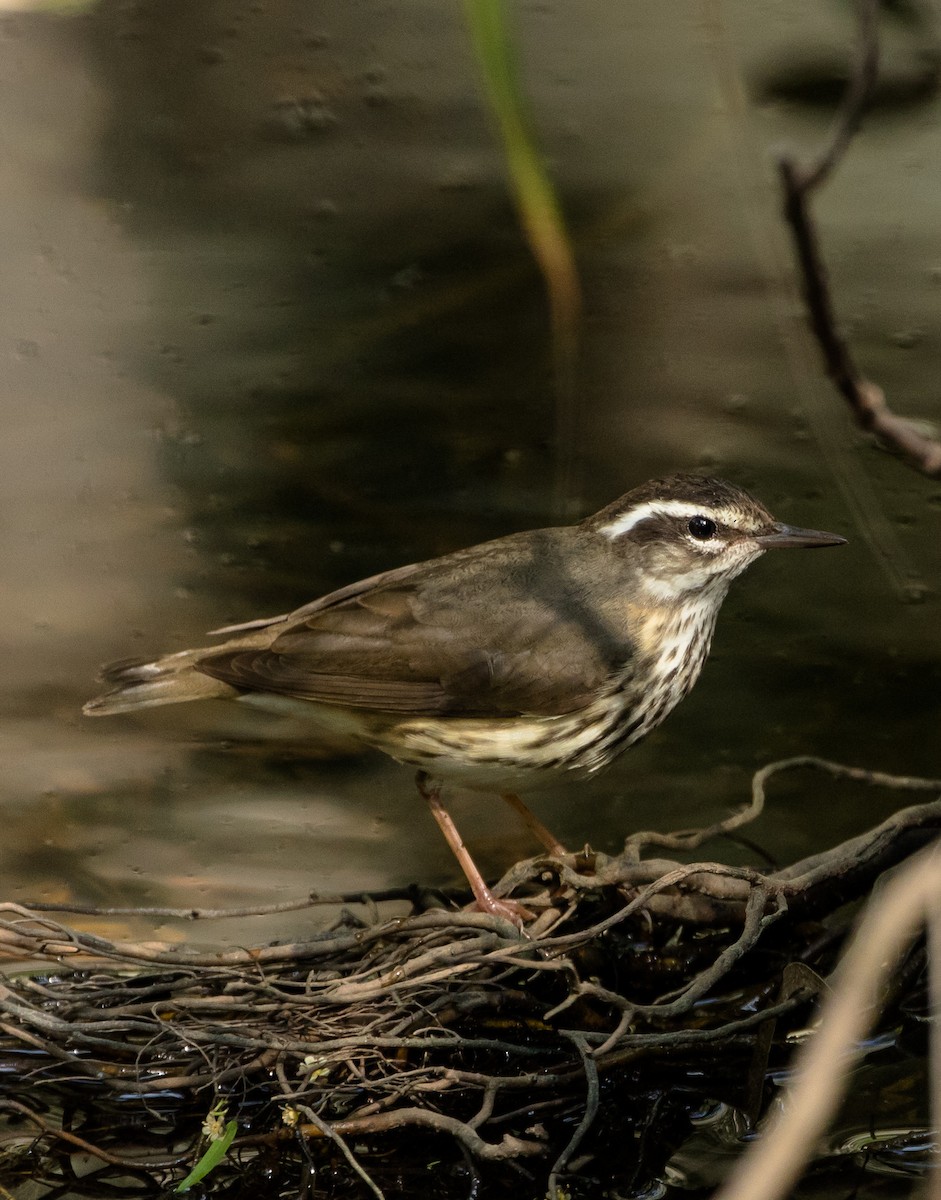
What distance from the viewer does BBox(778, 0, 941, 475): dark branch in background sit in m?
1.18

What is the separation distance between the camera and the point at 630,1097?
3.54 m

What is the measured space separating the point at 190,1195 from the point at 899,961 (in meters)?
1.85

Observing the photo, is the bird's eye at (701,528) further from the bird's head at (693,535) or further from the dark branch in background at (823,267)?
the dark branch in background at (823,267)

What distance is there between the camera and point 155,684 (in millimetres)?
3867

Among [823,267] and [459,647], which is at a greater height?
[823,267]

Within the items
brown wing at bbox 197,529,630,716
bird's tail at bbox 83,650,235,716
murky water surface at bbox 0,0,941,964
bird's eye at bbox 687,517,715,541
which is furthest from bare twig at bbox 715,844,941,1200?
murky water surface at bbox 0,0,941,964

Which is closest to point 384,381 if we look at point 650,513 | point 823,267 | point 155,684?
point 650,513

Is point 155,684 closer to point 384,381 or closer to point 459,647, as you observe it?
point 459,647

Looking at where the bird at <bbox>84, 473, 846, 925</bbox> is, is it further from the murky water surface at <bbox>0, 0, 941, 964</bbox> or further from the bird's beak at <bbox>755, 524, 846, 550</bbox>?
the murky water surface at <bbox>0, 0, 941, 964</bbox>

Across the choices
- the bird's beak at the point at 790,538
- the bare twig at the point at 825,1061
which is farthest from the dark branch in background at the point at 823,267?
the bird's beak at the point at 790,538

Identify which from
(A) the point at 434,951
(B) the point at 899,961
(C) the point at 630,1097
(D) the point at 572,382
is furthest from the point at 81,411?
(B) the point at 899,961

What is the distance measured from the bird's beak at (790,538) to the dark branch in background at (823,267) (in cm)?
208

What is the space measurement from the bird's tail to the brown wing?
0.30 feet

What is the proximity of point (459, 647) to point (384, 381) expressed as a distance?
1351 mm
